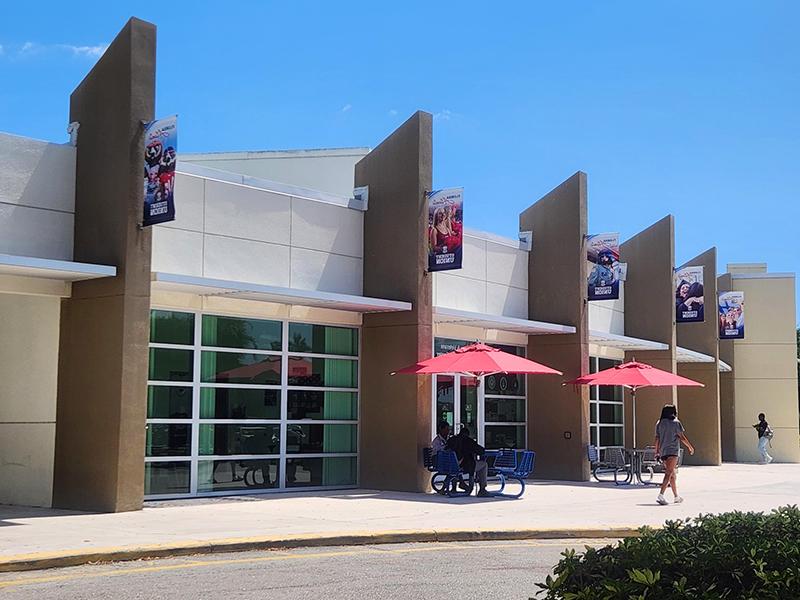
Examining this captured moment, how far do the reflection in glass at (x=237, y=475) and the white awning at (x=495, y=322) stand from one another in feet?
14.8

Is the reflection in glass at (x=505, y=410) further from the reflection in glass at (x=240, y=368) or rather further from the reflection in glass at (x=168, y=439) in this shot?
the reflection in glass at (x=168, y=439)

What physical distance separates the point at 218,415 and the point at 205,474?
1.04 meters

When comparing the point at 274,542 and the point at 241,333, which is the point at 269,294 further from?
the point at 274,542

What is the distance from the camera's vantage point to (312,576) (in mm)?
→ 9766

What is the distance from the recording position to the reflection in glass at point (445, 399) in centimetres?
2205

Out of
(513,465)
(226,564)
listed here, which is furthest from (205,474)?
(226,564)

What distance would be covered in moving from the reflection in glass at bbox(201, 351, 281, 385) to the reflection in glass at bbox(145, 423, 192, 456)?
991 millimetres

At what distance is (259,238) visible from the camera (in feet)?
60.5

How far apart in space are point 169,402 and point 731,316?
74.4ft

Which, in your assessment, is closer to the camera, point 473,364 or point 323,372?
point 473,364

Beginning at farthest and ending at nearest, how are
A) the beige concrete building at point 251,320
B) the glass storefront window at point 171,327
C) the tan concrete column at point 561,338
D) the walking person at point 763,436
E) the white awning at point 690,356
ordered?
1. the walking person at point 763,436
2. the white awning at point 690,356
3. the tan concrete column at point 561,338
4. the glass storefront window at point 171,327
5. the beige concrete building at point 251,320

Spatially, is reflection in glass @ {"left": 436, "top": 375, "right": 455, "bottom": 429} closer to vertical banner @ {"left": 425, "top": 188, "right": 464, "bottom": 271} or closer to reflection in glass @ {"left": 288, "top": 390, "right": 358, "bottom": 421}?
reflection in glass @ {"left": 288, "top": 390, "right": 358, "bottom": 421}

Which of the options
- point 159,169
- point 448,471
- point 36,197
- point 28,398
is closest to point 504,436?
point 448,471

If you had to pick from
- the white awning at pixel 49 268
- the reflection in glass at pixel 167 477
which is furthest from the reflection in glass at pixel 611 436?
the white awning at pixel 49 268
